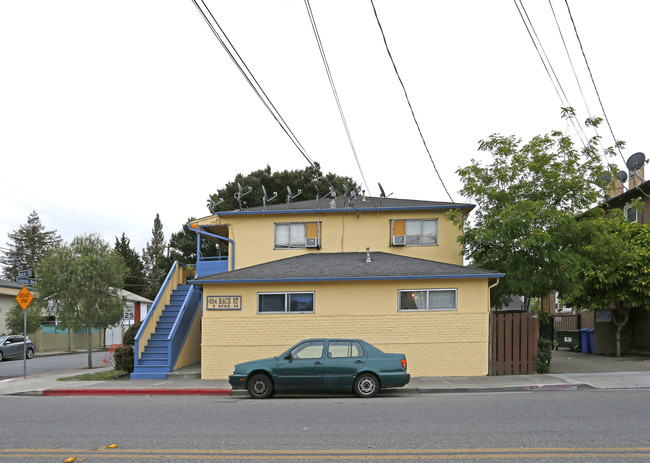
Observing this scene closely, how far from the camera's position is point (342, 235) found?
69.5ft

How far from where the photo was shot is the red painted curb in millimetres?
14727

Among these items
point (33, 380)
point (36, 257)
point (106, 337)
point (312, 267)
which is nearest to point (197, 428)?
point (312, 267)

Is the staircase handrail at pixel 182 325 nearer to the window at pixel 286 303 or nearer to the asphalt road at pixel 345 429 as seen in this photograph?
the window at pixel 286 303

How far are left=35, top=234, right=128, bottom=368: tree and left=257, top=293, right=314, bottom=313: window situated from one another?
10.5 m

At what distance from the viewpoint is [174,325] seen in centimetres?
1856

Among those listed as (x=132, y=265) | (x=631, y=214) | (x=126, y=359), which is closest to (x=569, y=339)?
(x=631, y=214)

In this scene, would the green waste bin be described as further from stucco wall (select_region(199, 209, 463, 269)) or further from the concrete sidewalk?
stucco wall (select_region(199, 209, 463, 269))

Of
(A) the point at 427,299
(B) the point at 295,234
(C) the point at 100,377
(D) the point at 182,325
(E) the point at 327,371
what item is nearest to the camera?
(E) the point at 327,371

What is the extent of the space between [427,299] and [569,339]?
1217cm

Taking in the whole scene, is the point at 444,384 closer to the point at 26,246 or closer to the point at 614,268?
the point at 614,268

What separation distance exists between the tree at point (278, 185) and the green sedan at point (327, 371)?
27208mm

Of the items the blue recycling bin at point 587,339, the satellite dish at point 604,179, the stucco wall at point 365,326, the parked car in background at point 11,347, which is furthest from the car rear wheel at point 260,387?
the parked car in background at point 11,347

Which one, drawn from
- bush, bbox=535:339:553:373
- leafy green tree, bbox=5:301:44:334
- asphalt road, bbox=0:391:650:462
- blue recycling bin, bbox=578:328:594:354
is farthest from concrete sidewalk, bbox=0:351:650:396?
leafy green tree, bbox=5:301:44:334

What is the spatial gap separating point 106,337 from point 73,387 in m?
34.1
